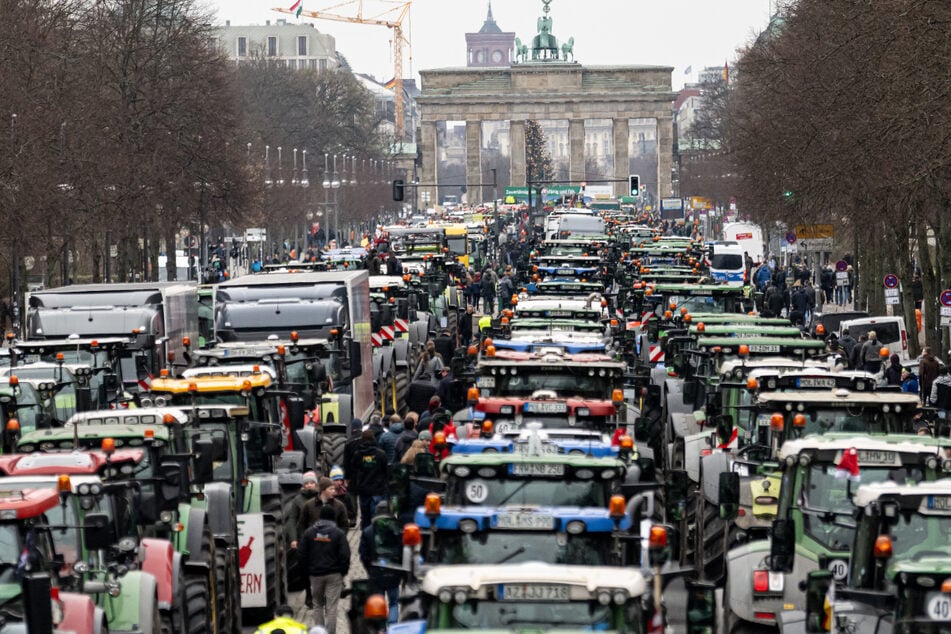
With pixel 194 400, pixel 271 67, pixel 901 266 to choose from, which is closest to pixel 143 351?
pixel 194 400

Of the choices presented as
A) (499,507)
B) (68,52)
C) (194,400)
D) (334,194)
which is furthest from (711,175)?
(499,507)

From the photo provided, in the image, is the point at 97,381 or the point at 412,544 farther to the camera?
the point at 97,381

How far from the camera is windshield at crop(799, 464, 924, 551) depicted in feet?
43.7

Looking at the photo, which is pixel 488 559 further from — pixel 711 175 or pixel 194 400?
pixel 711 175

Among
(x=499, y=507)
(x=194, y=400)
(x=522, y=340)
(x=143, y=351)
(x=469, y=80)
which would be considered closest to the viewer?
(x=499, y=507)

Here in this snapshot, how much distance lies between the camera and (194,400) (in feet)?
63.4

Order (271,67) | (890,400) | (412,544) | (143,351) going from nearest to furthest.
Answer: (412,544)
(890,400)
(143,351)
(271,67)

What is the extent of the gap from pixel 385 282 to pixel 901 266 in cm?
1181

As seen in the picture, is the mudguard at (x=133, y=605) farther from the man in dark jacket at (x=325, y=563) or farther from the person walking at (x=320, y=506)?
the person walking at (x=320, y=506)

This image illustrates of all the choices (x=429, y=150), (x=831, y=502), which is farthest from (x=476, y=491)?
(x=429, y=150)

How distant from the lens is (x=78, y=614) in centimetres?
1147

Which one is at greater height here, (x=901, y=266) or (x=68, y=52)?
(x=68, y=52)

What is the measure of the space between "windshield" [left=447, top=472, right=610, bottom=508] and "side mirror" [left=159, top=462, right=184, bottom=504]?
2.61 meters

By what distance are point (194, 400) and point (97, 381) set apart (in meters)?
7.99
